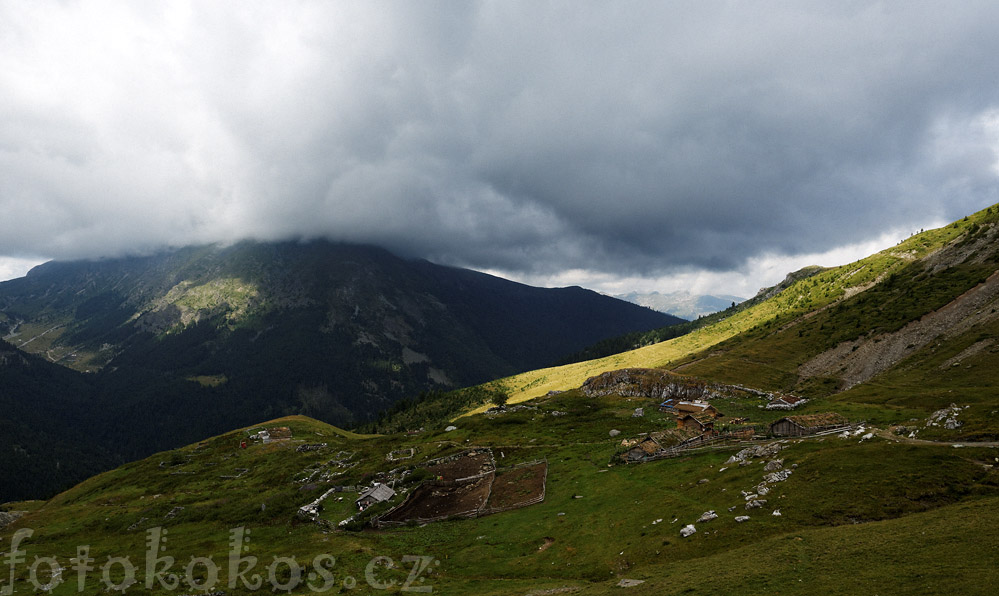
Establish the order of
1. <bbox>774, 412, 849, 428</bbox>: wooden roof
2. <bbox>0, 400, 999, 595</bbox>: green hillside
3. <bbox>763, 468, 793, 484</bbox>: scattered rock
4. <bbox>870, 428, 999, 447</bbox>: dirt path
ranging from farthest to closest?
1. <bbox>774, 412, 849, 428</bbox>: wooden roof
2. <bbox>763, 468, 793, 484</bbox>: scattered rock
3. <bbox>870, 428, 999, 447</bbox>: dirt path
4. <bbox>0, 400, 999, 595</bbox>: green hillside

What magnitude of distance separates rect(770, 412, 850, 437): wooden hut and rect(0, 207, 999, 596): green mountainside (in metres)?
0.83

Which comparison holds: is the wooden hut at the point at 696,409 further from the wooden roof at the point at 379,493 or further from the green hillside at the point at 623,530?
the wooden roof at the point at 379,493

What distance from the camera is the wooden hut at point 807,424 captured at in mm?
61094

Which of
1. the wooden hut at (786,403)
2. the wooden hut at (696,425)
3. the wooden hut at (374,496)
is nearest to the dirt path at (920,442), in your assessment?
the wooden hut at (696,425)

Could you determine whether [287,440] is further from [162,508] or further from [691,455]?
[691,455]

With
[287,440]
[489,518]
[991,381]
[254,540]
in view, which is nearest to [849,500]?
[489,518]

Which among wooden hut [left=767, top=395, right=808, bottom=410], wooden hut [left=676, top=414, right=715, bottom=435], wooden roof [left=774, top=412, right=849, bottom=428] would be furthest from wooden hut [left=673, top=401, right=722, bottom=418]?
wooden roof [left=774, top=412, right=849, bottom=428]

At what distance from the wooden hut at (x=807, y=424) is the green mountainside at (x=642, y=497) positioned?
830 mm

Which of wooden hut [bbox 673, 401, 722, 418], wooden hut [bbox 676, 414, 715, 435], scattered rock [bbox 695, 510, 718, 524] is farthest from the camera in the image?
wooden hut [bbox 673, 401, 722, 418]

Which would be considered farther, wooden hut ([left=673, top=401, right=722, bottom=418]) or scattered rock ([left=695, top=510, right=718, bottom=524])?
wooden hut ([left=673, top=401, right=722, bottom=418])

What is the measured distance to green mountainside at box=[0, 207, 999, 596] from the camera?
103ft

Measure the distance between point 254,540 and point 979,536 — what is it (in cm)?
8376

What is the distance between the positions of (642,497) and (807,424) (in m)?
31.0

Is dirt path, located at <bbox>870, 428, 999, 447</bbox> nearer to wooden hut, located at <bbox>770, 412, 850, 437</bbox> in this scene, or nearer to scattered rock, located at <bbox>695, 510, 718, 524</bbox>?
wooden hut, located at <bbox>770, 412, 850, 437</bbox>
